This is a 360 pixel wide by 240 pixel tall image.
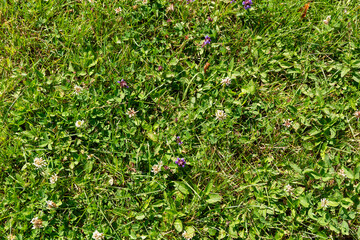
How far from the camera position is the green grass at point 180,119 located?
2.79 metres

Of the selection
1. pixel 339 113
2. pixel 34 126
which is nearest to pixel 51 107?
pixel 34 126

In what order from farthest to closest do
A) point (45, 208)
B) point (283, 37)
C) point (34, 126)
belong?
Result: point (283, 37) → point (34, 126) → point (45, 208)

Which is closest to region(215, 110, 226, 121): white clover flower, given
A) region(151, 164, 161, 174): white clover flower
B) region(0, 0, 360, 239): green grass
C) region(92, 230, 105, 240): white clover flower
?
region(0, 0, 360, 239): green grass

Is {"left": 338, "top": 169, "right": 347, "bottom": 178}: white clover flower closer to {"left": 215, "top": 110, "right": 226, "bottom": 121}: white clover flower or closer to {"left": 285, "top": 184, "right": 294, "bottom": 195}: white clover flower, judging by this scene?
{"left": 285, "top": 184, "right": 294, "bottom": 195}: white clover flower

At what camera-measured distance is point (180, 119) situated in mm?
2996

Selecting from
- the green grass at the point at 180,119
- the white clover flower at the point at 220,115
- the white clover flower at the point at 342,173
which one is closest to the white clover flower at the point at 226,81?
the green grass at the point at 180,119

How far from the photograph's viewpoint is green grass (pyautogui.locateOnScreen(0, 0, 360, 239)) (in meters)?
2.79

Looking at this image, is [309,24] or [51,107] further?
[309,24]

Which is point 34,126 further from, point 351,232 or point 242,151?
point 351,232

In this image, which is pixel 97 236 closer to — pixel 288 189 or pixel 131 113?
pixel 131 113

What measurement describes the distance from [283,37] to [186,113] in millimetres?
1345

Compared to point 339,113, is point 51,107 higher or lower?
higher

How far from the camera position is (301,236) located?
9.15 feet

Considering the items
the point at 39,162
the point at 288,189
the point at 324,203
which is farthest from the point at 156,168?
the point at 324,203
